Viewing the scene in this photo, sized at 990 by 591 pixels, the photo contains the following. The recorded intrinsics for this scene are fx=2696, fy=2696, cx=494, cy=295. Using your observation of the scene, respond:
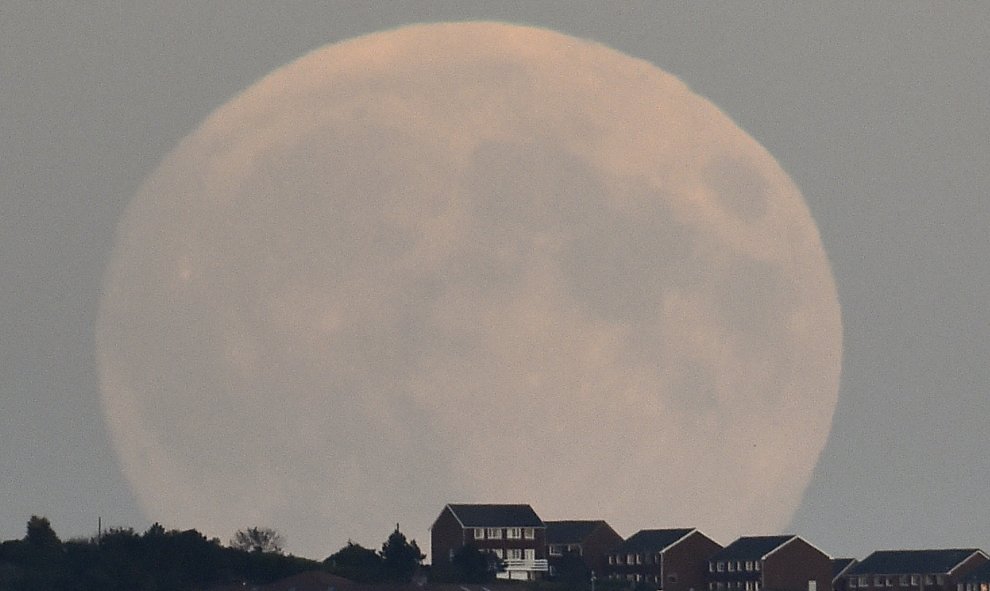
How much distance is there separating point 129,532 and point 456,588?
24.3 meters

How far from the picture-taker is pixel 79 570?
622 feet

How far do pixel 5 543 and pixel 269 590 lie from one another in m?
21.6

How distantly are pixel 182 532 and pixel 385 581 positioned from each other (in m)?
15.3

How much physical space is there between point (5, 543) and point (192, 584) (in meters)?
17.4

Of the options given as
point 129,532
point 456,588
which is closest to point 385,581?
point 456,588

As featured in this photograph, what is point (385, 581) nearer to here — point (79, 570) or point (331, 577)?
point (331, 577)

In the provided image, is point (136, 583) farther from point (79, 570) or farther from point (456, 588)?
point (456, 588)

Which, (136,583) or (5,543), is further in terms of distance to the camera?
(5,543)

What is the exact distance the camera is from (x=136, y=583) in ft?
614

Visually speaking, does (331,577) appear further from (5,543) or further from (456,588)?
(5,543)

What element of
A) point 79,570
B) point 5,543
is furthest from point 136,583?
point 5,543

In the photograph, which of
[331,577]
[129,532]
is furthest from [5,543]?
[331,577]

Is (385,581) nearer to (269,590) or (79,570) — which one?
(269,590)

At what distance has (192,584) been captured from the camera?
190875 mm
